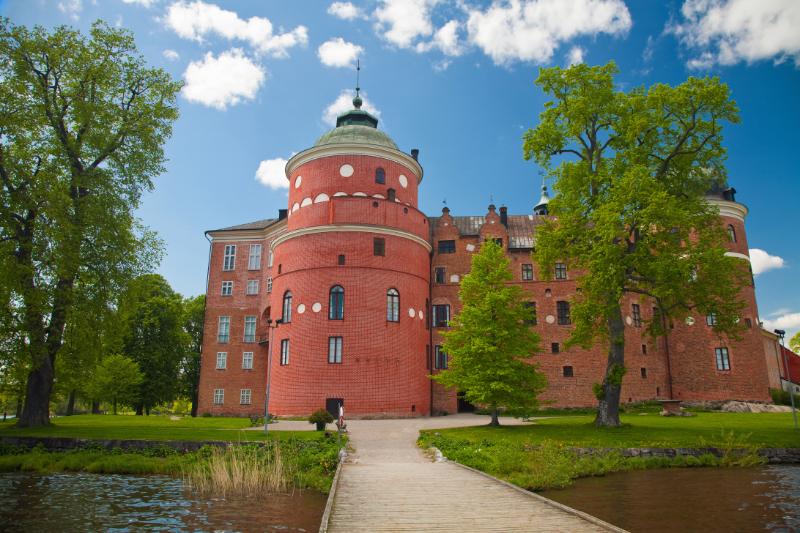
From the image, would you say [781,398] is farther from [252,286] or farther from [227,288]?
[227,288]

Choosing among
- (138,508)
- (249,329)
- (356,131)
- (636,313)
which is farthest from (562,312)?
(138,508)

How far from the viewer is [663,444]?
18.7 m

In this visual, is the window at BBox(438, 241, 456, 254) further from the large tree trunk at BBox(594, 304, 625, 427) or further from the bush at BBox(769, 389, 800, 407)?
the bush at BBox(769, 389, 800, 407)

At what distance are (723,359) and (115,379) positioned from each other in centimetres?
4212

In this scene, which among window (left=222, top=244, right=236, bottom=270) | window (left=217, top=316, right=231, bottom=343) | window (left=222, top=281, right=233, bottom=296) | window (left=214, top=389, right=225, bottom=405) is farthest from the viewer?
window (left=222, top=244, right=236, bottom=270)

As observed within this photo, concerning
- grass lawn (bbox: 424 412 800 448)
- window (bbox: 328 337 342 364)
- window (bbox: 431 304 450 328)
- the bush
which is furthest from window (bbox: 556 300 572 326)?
window (bbox: 328 337 342 364)

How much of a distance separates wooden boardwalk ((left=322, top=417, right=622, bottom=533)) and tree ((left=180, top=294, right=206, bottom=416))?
38732mm

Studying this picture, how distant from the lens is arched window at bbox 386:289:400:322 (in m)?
31.8

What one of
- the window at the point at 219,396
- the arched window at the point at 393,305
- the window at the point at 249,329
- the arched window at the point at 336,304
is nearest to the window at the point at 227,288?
the window at the point at 249,329

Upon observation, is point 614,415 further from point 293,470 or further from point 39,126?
point 39,126

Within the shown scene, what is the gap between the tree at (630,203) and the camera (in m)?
21.4

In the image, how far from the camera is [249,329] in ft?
136

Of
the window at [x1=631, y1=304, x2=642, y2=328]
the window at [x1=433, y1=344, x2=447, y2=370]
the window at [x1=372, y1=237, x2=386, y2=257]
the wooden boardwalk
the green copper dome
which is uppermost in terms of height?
the green copper dome

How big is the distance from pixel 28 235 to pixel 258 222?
23.6 metres
